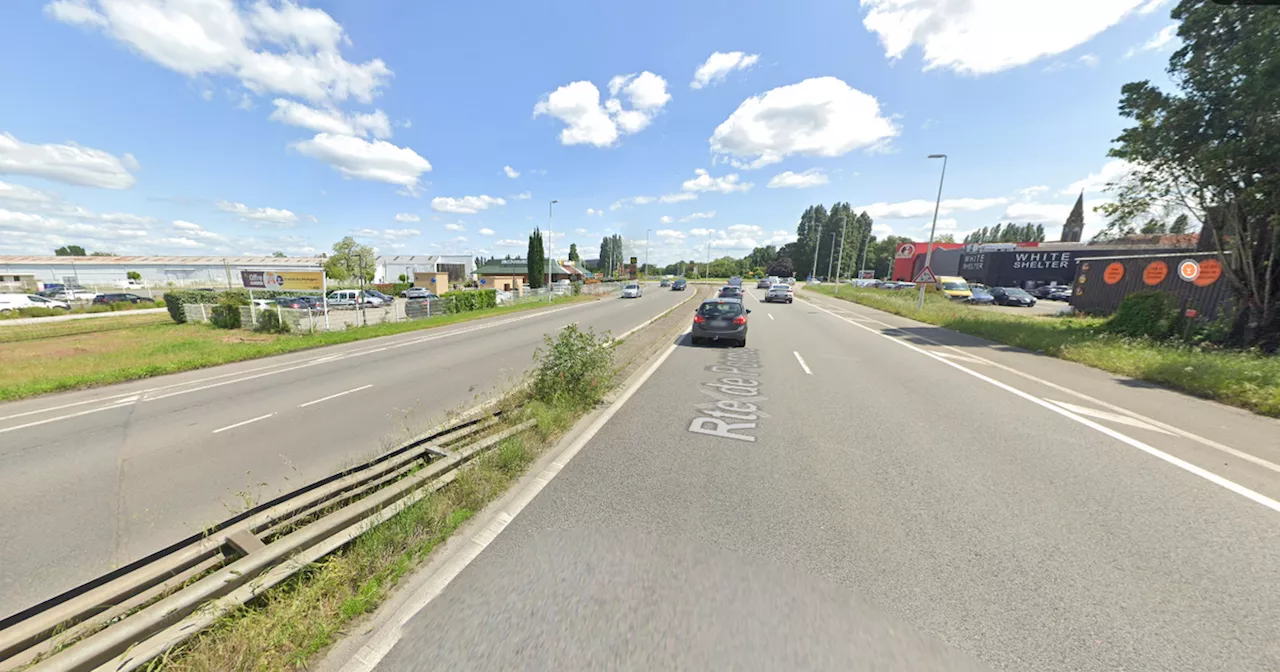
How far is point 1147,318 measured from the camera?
12.1 meters

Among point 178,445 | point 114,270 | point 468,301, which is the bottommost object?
point 114,270

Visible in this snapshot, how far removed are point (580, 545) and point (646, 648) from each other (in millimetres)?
1036

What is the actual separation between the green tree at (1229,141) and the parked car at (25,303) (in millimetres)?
56825

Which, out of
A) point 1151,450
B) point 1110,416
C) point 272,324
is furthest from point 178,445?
point 272,324

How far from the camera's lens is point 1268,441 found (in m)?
4.98

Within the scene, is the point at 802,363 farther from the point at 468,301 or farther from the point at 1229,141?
the point at 468,301

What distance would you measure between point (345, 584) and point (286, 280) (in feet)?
80.2

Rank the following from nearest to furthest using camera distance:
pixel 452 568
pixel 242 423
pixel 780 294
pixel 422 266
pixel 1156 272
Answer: pixel 452 568 → pixel 242 423 → pixel 1156 272 → pixel 780 294 → pixel 422 266

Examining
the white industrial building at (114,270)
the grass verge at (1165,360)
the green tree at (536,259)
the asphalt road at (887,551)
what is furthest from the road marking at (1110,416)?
the white industrial building at (114,270)

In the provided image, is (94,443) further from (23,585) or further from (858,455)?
(858,455)

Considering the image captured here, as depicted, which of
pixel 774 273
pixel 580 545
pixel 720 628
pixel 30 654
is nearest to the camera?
pixel 30 654

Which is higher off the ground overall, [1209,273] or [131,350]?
[1209,273]

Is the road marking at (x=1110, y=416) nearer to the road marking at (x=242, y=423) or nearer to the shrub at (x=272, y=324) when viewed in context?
the road marking at (x=242, y=423)

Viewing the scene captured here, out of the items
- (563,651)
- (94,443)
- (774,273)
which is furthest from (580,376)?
(774,273)
